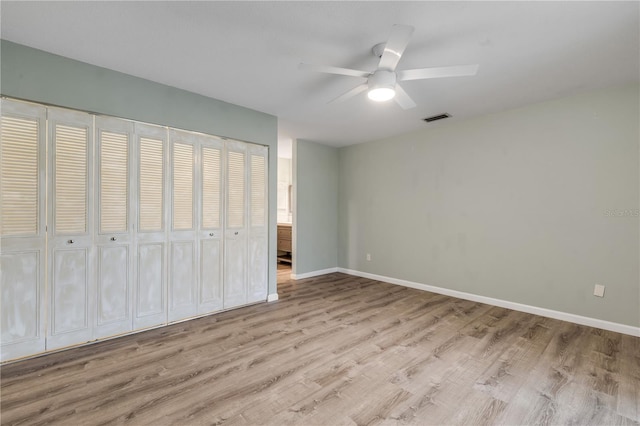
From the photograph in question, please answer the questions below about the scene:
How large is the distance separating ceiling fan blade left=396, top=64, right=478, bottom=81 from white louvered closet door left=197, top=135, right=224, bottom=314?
2.24 m

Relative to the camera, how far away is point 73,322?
2.56 m

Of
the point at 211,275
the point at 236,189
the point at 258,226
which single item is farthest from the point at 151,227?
the point at 258,226

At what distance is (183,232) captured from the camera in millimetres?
3213

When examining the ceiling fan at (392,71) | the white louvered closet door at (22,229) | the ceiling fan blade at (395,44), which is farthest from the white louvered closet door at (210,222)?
the ceiling fan blade at (395,44)

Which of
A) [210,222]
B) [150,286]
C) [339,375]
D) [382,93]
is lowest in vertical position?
[339,375]

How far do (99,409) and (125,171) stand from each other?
1994mm

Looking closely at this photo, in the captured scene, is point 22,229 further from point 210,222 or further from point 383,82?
point 383,82

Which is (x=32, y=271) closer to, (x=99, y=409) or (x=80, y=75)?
(x=99, y=409)

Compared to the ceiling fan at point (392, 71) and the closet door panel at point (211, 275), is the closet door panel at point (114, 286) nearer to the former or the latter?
the closet door panel at point (211, 275)

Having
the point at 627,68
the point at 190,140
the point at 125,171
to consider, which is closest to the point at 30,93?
the point at 125,171

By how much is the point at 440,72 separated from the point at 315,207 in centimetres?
366

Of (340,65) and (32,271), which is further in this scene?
(340,65)

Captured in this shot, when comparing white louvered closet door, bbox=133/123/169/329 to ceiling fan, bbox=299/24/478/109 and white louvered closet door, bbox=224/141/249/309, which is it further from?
ceiling fan, bbox=299/24/478/109

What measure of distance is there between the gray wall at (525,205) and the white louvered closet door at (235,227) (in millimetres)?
2526
